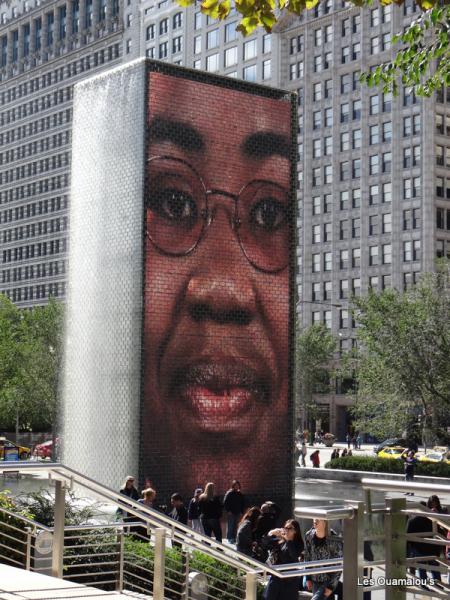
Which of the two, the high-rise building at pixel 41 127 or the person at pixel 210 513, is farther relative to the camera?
the high-rise building at pixel 41 127

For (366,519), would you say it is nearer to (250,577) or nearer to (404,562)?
(404,562)

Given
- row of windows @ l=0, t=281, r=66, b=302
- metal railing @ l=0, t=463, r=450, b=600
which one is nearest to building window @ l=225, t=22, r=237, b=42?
row of windows @ l=0, t=281, r=66, b=302

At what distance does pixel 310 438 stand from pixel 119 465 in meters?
69.0

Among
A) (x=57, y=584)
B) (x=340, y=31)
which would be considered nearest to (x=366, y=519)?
(x=57, y=584)

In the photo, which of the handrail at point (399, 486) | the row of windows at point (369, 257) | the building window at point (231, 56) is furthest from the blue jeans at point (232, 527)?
the building window at point (231, 56)

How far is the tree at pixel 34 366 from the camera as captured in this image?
66062mm

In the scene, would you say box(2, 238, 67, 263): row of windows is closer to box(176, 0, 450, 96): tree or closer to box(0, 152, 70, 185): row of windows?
box(0, 152, 70, 185): row of windows

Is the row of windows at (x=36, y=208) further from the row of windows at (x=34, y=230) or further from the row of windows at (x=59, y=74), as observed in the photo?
the row of windows at (x=59, y=74)

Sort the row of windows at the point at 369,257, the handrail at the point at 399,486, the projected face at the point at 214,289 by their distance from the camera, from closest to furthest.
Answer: the handrail at the point at 399,486
the projected face at the point at 214,289
the row of windows at the point at 369,257

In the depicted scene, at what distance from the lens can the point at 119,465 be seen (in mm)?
26719

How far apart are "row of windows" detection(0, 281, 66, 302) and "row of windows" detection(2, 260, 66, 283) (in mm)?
1305

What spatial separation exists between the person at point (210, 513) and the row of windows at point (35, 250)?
102279 millimetres

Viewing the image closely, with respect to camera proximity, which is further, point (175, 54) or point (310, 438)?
point (175, 54)

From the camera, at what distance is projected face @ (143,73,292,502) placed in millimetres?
27219
